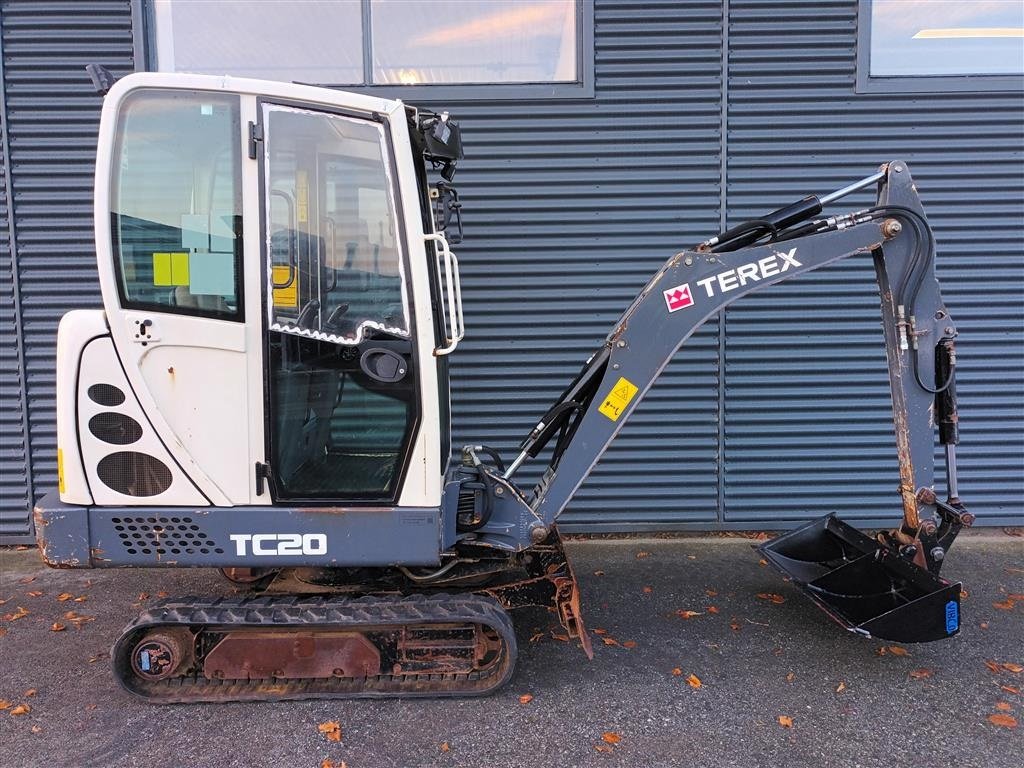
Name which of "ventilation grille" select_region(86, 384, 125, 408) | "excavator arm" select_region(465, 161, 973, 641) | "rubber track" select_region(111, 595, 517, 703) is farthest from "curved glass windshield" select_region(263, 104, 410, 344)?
"rubber track" select_region(111, 595, 517, 703)

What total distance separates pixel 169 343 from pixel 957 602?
376 cm

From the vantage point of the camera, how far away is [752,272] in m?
3.53

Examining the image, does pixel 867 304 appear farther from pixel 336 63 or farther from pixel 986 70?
pixel 336 63

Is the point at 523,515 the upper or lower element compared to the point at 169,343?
lower

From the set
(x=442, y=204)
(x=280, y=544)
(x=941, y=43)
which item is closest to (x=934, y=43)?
(x=941, y=43)

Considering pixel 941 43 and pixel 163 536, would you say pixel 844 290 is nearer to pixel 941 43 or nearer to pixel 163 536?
pixel 941 43

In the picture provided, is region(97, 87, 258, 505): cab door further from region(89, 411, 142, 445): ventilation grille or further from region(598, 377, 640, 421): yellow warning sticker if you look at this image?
region(598, 377, 640, 421): yellow warning sticker

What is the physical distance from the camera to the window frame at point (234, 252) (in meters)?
3.00

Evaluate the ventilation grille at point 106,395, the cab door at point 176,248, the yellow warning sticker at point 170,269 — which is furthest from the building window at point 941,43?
the ventilation grille at point 106,395

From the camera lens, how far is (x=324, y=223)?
315cm

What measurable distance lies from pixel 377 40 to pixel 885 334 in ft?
13.6

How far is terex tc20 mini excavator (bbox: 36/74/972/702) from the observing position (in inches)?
119

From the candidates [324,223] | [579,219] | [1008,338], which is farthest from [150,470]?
[1008,338]

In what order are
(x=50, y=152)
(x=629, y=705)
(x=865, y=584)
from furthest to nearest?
1. (x=50, y=152)
2. (x=865, y=584)
3. (x=629, y=705)
